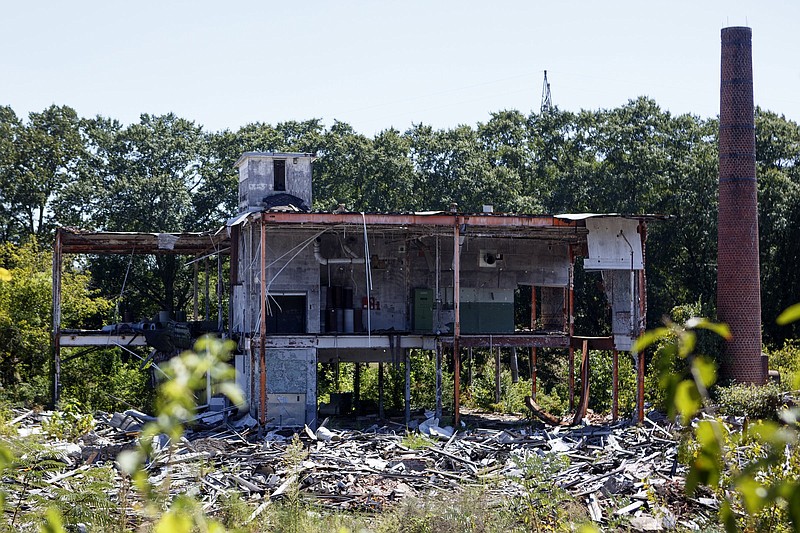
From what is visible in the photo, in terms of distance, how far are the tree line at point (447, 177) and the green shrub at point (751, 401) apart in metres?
16.5

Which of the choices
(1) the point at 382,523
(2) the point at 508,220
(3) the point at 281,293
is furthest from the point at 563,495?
(3) the point at 281,293

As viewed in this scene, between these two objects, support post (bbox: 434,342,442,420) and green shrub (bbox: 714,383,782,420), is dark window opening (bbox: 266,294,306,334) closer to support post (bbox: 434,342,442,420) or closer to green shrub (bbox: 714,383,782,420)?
support post (bbox: 434,342,442,420)

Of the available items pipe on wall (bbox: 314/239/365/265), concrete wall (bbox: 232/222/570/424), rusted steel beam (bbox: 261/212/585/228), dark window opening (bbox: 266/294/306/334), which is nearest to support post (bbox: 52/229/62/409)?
concrete wall (bbox: 232/222/570/424)

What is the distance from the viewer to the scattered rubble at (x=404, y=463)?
20500mm

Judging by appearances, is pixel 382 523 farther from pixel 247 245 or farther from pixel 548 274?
pixel 548 274

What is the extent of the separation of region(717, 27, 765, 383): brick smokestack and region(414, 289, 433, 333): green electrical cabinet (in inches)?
404

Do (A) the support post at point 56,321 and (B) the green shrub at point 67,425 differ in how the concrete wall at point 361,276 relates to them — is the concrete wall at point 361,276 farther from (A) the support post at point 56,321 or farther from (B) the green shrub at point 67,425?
(A) the support post at point 56,321

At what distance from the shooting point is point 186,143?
52406 millimetres

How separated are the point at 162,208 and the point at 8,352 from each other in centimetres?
1272

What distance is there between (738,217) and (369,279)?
13.0 metres

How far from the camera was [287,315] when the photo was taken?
31.4 meters

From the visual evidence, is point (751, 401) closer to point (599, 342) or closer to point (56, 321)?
point (599, 342)

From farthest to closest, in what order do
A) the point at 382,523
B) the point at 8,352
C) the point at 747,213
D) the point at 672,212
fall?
the point at 672,212
the point at 8,352
the point at 747,213
the point at 382,523

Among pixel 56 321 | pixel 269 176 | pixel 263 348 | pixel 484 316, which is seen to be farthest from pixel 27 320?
pixel 484 316
